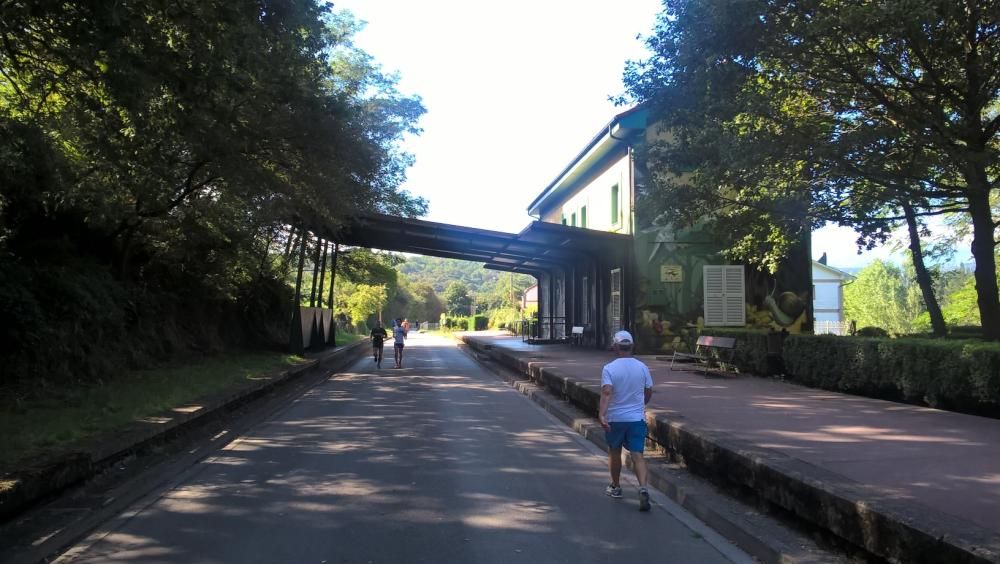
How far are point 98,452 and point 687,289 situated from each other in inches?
767

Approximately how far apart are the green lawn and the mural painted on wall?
1251cm

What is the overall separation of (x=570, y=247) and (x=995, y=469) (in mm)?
19235

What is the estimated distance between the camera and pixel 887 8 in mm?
8977

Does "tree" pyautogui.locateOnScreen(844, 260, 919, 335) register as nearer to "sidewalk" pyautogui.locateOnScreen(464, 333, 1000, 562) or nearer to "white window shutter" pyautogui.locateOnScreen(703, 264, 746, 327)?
"white window shutter" pyautogui.locateOnScreen(703, 264, 746, 327)

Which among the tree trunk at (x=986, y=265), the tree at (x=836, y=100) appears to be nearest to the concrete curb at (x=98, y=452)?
the tree at (x=836, y=100)

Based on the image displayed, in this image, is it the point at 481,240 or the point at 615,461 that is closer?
the point at 615,461

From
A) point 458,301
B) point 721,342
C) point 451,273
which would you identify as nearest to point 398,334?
point 721,342

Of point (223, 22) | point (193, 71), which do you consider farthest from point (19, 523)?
point (223, 22)

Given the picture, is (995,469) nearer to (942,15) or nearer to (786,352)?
(942,15)

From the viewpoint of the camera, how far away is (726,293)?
77.3 feet

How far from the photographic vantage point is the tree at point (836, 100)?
10445 mm

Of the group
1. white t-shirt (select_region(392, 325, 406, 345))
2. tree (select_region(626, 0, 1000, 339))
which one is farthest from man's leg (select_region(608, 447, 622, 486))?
white t-shirt (select_region(392, 325, 406, 345))

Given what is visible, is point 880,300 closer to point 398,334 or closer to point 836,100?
point 398,334

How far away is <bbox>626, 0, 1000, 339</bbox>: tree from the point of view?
10.4 metres
